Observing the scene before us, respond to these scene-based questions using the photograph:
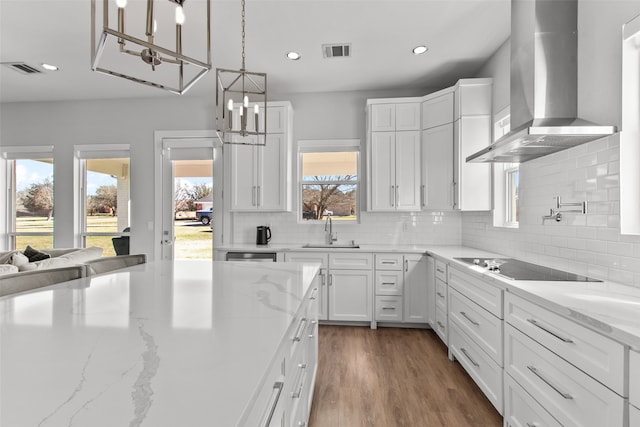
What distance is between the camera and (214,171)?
4316mm

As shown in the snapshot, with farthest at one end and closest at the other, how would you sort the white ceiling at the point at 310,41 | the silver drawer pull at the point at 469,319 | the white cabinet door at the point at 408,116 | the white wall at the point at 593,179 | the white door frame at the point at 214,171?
the white door frame at the point at 214,171, the white cabinet door at the point at 408,116, the white ceiling at the point at 310,41, the silver drawer pull at the point at 469,319, the white wall at the point at 593,179

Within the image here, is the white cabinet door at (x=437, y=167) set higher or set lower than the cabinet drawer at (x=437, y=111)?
lower

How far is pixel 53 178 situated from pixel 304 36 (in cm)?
416

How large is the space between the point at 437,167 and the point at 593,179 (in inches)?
66.9

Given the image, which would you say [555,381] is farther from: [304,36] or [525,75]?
[304,36]

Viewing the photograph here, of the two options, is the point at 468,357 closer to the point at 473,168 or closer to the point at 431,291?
the point at 431,291

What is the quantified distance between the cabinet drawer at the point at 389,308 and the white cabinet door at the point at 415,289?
8cm

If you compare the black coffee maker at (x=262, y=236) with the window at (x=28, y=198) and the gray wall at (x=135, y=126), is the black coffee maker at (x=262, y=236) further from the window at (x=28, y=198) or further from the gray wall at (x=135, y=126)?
the window at (x=28, y=198)

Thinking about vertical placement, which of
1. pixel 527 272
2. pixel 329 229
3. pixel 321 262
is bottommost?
pixel 321 262

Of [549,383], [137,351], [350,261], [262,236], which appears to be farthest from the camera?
[262,236]

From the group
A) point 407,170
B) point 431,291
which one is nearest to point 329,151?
point 407,170

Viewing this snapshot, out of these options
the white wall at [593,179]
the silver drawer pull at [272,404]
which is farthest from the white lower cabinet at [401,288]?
the silver drawer pull at [272,404]

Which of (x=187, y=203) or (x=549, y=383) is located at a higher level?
(x=187, y=203)

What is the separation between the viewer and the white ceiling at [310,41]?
2.51m
